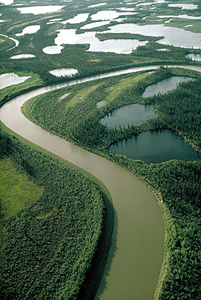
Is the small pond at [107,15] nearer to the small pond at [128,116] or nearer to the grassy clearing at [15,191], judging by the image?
the small pond at [128,116]

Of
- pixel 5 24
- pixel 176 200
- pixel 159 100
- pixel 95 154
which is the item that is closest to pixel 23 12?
pixel 5 24

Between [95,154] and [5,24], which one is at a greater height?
[5,24]

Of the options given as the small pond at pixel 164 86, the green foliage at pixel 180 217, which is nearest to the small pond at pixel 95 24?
the small pond at pixel 164 86

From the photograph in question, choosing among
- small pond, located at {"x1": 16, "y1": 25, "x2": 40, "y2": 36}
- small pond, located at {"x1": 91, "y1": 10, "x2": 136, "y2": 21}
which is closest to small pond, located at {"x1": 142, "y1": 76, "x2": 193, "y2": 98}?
small pond, located at {"x1": 16, "y1": 25, "x2": 40, "y2": 36}

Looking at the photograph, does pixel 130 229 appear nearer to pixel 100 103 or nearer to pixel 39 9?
pixel 100 103

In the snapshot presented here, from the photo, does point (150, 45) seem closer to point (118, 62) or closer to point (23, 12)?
point (118, 62)

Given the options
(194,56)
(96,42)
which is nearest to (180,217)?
(194,56)
